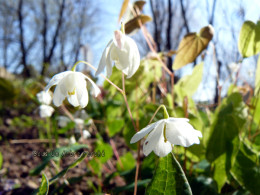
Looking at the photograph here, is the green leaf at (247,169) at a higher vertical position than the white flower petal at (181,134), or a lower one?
lower

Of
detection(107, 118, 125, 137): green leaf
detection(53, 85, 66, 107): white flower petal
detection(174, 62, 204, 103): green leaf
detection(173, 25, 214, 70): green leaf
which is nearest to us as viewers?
detection(53, 85, 66, 107): white flower petal

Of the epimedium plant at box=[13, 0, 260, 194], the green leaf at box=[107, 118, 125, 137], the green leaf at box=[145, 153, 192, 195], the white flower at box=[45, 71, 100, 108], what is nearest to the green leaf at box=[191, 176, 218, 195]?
the epimedium plant at box=[13, 0, 260, 194]

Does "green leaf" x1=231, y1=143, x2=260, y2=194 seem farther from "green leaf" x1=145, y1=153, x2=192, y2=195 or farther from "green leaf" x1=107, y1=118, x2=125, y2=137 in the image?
"green leaf" x1=107, y1=118, x2=125, y2=137

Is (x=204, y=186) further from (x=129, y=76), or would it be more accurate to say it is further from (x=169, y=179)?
(x=129, y=76)

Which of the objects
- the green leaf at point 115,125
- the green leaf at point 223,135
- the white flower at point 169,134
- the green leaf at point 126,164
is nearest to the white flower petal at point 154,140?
the white flower at point 169,134

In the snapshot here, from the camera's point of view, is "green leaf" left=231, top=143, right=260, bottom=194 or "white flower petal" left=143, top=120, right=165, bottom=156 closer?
"white flower petal" left=143, top=120, right=165, bottom=156

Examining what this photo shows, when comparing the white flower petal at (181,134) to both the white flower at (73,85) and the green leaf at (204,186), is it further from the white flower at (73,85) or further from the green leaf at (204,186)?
the green leaf at (204,186)

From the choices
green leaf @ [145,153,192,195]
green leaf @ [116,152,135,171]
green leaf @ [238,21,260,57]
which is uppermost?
green leaf @ [238,21,260,57]
